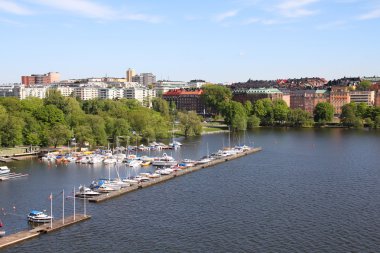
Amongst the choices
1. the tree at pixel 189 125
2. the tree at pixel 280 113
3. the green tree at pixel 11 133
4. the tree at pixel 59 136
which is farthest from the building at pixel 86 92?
the green tree at pixel 11 133

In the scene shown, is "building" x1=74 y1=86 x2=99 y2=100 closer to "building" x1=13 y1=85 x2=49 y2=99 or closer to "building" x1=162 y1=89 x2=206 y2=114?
"building" x1=13 y1=85 x2=49 y2=99

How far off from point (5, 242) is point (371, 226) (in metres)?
14.3

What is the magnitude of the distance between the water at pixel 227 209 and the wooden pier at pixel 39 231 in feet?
1.16

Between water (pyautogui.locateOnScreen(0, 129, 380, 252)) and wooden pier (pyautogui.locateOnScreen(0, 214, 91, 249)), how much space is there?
353 mm

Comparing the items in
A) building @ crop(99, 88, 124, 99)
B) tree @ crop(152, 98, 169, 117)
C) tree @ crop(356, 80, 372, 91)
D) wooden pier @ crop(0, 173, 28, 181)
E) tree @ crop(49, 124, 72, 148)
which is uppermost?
tree @ crop(356, 80, 372, 91)

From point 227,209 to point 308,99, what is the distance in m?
70.4

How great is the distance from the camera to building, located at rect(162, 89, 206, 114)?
102000 mm

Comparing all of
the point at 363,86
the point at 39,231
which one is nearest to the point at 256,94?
the point at 363,86

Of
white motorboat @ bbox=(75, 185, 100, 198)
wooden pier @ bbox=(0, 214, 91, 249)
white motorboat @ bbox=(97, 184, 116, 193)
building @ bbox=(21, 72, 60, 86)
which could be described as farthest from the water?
building @ bbox=(21, 72, 60, 86)

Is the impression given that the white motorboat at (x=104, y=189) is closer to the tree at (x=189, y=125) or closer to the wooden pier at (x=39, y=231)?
the wooden pier at (x=39, y=231)

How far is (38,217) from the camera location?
22391 mm

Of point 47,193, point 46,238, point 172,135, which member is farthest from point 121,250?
point 172,135

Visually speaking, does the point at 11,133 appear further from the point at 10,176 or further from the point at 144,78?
the point at 144,78

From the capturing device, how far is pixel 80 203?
25.8 m
